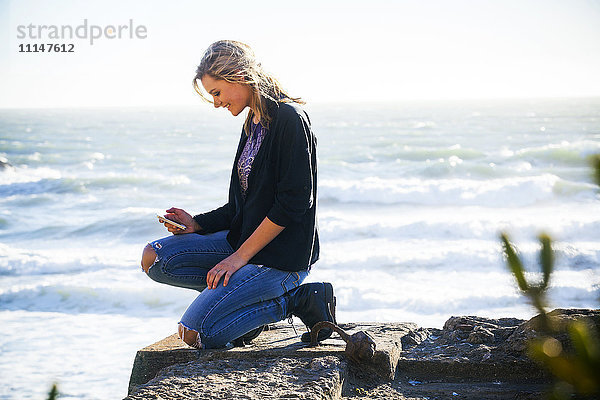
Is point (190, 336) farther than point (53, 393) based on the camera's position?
Yes

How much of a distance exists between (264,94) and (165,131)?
36554 millimetres

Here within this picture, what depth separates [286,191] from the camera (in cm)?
276

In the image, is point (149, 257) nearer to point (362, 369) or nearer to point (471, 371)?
point (362, 369)

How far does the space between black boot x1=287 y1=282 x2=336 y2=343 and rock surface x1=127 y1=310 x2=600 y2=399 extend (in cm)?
10

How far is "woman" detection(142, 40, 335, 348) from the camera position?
2746 mm

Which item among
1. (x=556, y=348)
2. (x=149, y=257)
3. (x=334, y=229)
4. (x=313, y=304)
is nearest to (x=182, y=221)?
(x=149, y=257)

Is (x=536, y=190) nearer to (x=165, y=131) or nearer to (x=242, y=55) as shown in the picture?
(x=242, y=55)

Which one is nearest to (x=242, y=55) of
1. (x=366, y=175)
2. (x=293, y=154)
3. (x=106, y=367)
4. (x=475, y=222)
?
(x=293, y=154)

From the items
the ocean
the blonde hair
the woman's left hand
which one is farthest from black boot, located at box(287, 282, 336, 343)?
the ocean

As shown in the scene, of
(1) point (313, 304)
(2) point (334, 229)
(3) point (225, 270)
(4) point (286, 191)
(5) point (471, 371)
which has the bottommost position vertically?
(5) point (471, 371)

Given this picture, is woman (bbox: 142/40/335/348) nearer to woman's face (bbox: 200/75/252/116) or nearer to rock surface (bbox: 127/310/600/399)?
woman's face (bbox: 200/75/252/116)

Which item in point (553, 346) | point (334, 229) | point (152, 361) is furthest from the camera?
point (334, 229)

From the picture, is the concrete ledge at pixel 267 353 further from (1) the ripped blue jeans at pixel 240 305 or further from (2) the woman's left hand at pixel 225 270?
(2) the woman's left hand at pixel 225 270

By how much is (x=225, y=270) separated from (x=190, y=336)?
1.04 feet
